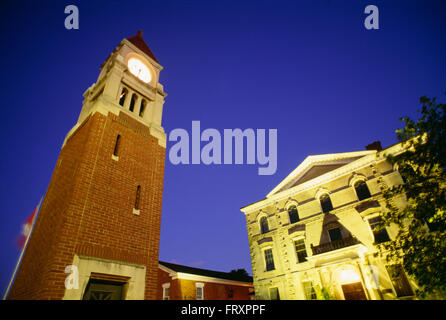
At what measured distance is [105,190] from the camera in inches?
352

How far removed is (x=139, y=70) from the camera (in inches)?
538

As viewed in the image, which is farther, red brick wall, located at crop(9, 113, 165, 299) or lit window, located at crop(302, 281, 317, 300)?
lit window, located at crop(302, 281, 317, 300)

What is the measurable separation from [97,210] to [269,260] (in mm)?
19544

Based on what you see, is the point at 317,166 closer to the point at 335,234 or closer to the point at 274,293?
the point at 335,234

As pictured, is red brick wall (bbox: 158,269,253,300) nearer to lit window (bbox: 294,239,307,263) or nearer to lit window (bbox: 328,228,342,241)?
lit window (bbox: 294,239,307,263)

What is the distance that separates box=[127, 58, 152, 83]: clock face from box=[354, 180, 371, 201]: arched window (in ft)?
63.6

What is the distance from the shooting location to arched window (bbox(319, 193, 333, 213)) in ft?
72.5

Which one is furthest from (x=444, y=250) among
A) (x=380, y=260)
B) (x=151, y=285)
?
(x=151, y=285)

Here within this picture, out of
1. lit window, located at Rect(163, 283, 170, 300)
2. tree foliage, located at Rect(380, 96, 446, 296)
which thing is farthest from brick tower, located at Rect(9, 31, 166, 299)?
lit window, located at Rect(163, 283, 170, 300)

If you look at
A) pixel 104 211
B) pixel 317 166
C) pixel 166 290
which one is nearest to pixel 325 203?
pixel 317 166

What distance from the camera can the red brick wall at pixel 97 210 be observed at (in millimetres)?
7449

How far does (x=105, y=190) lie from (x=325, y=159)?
2136 cm
